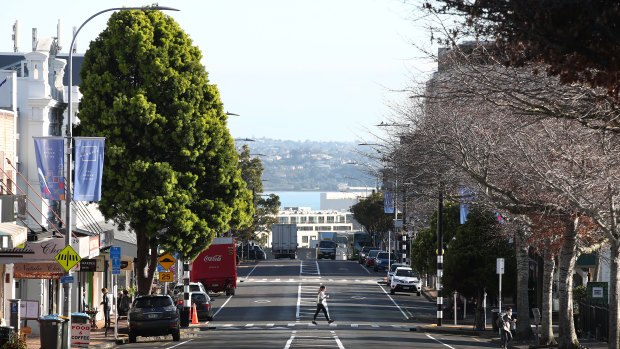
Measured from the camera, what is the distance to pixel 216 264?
56531 mm

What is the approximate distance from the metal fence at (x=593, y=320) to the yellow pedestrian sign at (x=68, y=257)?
62.5 ft

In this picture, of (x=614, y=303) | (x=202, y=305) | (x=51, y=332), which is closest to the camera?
(x=51, y=332)

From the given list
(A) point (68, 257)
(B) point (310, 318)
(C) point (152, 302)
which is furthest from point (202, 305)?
(A) point (68, 257)

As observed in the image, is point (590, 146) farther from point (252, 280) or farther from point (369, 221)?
point (369, 221)

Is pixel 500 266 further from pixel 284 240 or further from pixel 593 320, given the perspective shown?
pixel 284 240

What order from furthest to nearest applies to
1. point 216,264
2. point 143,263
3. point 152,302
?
point 216,264 → point 143,263 → point 152,302

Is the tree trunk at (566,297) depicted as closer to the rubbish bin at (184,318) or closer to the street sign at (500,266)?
the street sign at (500,266)

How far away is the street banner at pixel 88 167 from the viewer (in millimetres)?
29953

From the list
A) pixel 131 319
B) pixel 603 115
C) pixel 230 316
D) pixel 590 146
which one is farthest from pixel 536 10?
pixel 230 316

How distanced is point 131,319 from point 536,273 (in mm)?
24314

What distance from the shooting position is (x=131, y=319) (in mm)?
33281

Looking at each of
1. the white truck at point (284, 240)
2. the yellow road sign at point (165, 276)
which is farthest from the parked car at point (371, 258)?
the yellow road sign at point (165, 276)

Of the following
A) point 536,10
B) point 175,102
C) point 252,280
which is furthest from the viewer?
point 252,280

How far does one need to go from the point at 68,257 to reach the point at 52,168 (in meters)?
3.27
